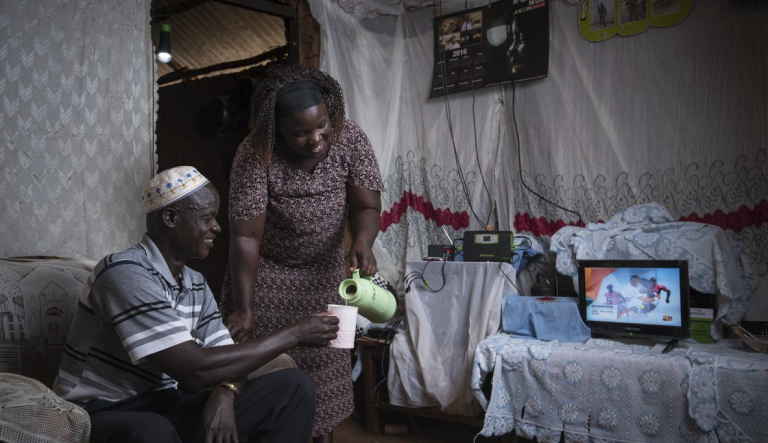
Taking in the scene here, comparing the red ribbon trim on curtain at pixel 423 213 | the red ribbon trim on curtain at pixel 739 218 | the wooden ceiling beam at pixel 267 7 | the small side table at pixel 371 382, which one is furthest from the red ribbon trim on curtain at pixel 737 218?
the wooden ceiling beam at pixel 267 7

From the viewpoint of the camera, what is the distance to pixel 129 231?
9.16 ft

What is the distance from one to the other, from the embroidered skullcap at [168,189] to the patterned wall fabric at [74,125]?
104 cm

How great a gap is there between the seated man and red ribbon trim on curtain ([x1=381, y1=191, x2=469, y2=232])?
2378mm

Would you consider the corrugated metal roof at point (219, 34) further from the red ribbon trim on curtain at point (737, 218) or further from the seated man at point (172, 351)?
the seated man at point (172, 351)

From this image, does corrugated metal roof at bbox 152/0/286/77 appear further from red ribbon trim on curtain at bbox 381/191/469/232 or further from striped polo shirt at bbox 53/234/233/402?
striped polo shirt at bbox 53/234/233/402

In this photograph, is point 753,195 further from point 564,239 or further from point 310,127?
point 310,127

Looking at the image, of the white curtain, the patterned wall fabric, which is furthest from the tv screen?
the patterned wall fabric

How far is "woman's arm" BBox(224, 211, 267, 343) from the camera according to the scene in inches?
87.7

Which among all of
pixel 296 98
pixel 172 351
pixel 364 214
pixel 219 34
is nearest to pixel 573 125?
pixel 364 214

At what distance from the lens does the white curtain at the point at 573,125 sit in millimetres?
3164

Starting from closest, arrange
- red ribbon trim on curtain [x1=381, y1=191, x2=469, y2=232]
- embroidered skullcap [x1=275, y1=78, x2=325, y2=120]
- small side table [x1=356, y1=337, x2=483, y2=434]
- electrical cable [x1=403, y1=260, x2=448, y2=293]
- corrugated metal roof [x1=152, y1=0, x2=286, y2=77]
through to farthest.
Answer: embroidered skullcap [x1=275, y1=78, x2=325, y2=120] → electrical cable [x1=403, y1=260, x2=448, y2=293] → small side table [x1=356, y1=337, x2=483, y2=434] → red ribbon trim on curtain [x1=381, y1=191, x2=469, y2=232] → corrugated metal roof [x1=152, y1=0, x2=286, y2=77]

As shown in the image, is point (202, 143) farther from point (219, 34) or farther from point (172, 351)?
point (172, 351)

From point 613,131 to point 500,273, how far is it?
1.05 meters

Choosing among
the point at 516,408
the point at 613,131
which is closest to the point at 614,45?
the point at 613,131
